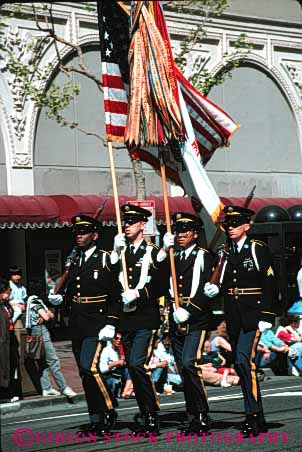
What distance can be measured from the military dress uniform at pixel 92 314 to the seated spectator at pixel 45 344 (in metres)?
4.26

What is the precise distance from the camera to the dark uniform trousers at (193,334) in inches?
394

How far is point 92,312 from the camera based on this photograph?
33.8ft

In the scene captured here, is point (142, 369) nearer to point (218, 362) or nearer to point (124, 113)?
point (124, 113)

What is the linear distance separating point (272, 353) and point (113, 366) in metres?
2.86

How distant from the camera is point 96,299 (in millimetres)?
10359

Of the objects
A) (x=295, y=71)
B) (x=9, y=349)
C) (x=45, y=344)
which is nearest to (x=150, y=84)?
(x=9, y=349)

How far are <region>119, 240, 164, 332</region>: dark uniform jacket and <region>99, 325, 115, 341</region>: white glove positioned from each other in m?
0.13

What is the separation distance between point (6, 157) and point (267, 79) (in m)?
8.87

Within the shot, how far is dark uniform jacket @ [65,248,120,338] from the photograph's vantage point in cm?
1023

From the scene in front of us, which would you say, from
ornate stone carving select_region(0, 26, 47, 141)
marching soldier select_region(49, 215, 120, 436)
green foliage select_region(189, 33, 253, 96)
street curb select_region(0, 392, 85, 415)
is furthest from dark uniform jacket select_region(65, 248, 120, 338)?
ornate stone carving select_region(0, 26, 47, 141)

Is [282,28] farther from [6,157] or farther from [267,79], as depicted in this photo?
[6,157]

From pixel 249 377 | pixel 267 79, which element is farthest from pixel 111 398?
pixel 267 79

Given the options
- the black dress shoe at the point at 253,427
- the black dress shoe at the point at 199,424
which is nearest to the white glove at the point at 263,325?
the black dress shoe at the point at 253,427

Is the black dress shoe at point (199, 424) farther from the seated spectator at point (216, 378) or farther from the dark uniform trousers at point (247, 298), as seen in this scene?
the seated spectator at point (216, 378)
